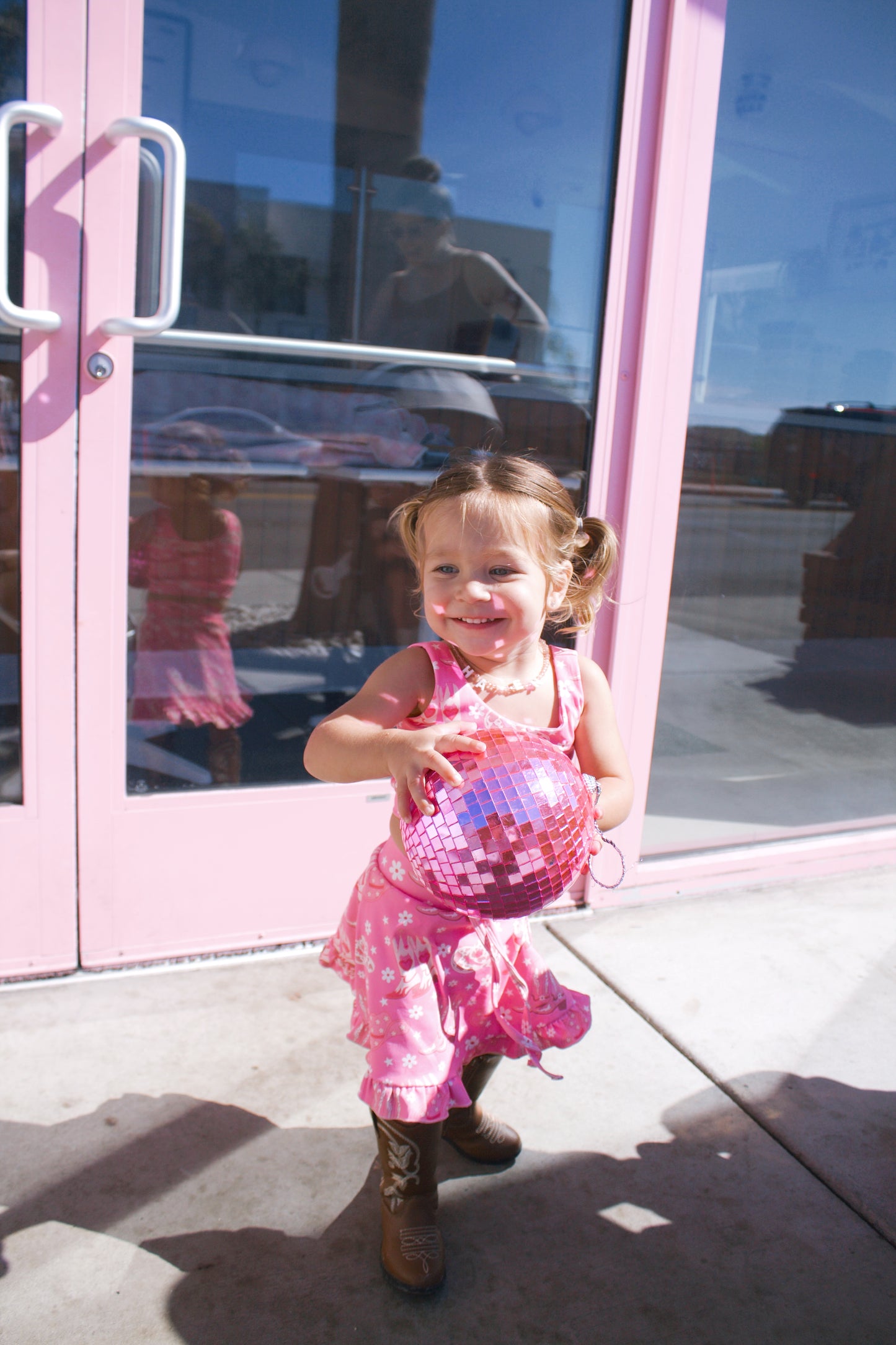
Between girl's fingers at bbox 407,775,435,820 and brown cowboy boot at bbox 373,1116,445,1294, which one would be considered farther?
brown cowboy boot at bbox 373,1116,445,1294

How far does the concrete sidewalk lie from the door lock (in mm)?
1423

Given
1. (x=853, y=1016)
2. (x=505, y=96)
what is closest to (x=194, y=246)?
(x=505, y=96)

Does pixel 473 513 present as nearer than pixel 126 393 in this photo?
Yes

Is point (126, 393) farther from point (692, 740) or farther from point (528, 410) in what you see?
point (692, 740)

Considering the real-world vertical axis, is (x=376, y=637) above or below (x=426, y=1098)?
above

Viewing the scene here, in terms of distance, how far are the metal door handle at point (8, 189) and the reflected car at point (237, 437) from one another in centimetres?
35

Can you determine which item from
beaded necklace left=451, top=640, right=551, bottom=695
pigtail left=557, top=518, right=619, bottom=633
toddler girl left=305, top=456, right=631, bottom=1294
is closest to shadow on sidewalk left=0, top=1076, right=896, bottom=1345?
toddler girl left=305, top=456, right=631, bottom=1294

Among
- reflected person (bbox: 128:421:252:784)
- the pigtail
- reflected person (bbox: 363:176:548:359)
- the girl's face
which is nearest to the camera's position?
the girl's face

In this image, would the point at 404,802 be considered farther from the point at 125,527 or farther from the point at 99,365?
the point at 99,365

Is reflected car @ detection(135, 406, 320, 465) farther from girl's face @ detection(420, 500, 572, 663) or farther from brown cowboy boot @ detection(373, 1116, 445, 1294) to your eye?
brown cowboy boot @ detection(373, 1116, 445, 1294)

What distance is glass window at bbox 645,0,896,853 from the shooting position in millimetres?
2969

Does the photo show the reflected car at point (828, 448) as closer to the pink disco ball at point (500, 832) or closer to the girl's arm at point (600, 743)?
the girl's arm at point (600, 743)

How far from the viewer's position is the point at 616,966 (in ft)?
8.96

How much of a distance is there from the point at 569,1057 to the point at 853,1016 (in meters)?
0.78
